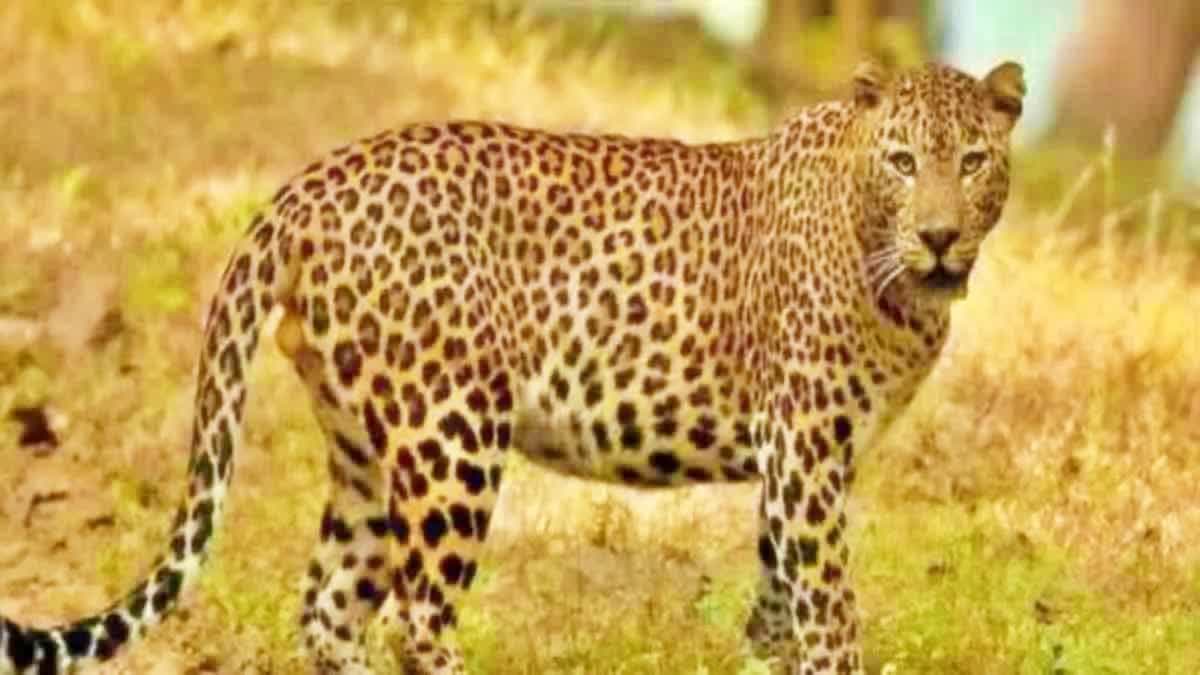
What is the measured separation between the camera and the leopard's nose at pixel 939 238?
1069cm

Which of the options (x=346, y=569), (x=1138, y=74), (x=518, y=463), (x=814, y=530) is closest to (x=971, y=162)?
(x=814, y=530)

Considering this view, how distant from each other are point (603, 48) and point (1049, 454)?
304 inches

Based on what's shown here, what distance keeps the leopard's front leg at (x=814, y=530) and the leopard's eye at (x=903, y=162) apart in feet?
2.22

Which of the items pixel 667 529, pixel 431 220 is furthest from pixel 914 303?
pixel 667 529

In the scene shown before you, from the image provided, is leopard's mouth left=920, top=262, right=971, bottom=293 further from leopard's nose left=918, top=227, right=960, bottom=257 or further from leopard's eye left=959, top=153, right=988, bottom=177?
leopard's eye left=959, top=153, right=988, bottom=177

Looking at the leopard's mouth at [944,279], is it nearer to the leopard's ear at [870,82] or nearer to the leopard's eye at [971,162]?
the leopard's eye at [971,162]

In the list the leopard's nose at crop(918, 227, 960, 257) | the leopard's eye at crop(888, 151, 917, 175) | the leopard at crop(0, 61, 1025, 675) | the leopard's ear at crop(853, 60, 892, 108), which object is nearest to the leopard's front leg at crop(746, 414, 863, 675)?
the leopard at crop(0, 61, 1025, 675)

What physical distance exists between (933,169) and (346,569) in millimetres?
1897

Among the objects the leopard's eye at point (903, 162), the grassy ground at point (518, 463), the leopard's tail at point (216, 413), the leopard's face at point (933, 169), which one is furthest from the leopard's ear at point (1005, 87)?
the leopard's tail at point (216, 413)

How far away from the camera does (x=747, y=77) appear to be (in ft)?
72.4

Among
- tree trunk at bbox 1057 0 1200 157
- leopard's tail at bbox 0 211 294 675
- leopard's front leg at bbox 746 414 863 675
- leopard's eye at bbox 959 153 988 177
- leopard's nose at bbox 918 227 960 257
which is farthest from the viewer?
tree trunk at bbox 1057 0 1200 157

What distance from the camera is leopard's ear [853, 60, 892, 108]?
1098cm

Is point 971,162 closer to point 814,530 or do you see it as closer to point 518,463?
point 814,530

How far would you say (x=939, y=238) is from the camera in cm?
1070
